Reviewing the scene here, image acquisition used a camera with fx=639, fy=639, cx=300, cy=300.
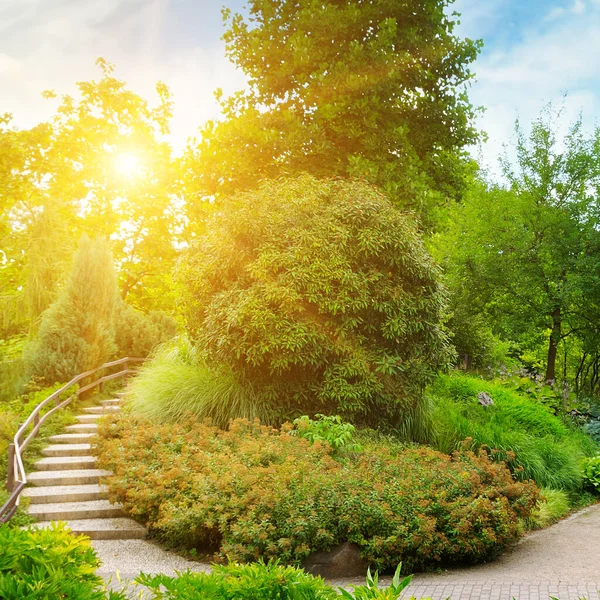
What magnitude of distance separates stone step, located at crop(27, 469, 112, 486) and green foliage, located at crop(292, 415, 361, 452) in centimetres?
312

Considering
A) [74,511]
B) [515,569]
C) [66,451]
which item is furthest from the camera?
A: [66,451]

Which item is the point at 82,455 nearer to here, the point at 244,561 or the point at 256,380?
the point at 256,380

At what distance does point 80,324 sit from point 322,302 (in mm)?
6895

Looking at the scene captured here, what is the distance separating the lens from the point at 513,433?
34.5 ft

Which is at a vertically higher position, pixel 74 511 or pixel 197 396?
pixel 197 396

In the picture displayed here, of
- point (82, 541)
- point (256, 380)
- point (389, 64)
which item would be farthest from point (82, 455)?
point (389, 64)

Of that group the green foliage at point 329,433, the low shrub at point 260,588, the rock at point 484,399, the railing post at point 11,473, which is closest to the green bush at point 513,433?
the rock at point 484,399

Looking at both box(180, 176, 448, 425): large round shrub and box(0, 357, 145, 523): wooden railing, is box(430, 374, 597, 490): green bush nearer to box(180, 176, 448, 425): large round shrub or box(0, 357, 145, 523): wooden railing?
box(180, 176, 448, 425): large round shrub

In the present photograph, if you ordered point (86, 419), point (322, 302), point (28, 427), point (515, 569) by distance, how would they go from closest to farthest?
point (515, 569) → point (322, 302) → point (28, 427) → point (86, 419)

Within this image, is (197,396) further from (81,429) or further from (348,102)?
(348,102)

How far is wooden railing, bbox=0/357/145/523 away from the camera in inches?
320

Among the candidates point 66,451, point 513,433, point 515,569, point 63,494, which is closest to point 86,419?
point 66,451

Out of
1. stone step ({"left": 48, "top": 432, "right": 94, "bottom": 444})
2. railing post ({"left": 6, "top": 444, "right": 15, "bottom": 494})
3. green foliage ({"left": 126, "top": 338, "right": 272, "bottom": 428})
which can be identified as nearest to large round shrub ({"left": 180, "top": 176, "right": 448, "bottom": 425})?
green foliage ({"left": 126, "top": 338, "right": 272, "bottom": 428})

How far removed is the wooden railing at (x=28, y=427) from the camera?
8.12 meters
